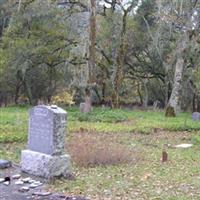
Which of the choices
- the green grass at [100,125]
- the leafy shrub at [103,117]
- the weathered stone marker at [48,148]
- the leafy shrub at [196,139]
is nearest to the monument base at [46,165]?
the weathered stone marker at [48,148]

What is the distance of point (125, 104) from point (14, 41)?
1452 centimetres

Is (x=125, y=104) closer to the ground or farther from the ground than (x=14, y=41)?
closer to the ground

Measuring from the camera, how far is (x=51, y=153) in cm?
905

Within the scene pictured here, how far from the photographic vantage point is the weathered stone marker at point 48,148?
29.4ft

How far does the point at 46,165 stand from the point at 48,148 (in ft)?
1.12

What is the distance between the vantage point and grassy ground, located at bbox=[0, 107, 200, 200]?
802cm

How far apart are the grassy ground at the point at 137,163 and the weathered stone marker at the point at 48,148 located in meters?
0.35

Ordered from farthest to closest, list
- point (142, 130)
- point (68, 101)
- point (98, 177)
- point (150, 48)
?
1. point (68, 101)
2. point (150, 48)
3. point (142, 130)
4. point (98, 177)

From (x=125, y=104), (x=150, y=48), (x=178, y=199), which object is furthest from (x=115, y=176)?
(x=125, y=104)

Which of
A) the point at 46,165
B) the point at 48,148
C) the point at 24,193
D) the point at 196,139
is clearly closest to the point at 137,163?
the point at 48,148

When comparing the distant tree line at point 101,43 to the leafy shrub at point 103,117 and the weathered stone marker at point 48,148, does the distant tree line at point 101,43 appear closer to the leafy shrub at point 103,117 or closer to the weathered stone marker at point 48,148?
the leafy shrub at point 103,117

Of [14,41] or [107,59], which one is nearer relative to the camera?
[14,41]

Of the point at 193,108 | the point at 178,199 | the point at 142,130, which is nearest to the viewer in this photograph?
the point at 178,199

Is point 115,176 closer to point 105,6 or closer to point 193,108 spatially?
point 105,6
